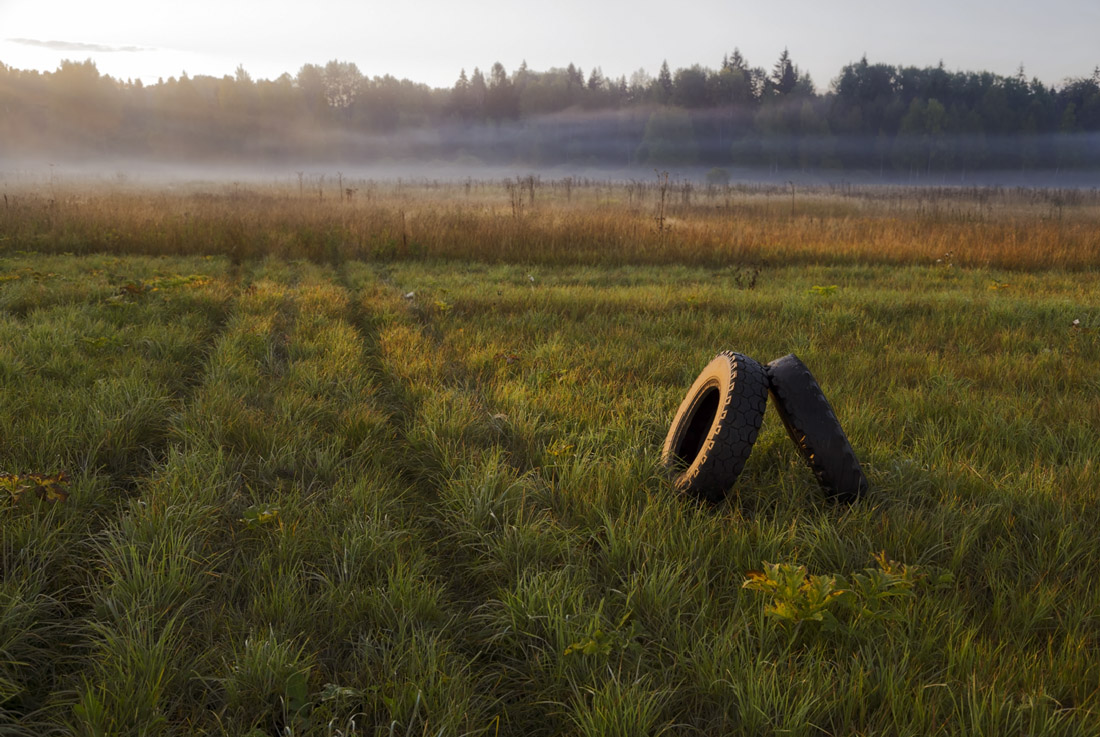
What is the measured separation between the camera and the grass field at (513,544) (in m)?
1.71

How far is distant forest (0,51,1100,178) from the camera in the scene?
266ft

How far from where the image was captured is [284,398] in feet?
13.1

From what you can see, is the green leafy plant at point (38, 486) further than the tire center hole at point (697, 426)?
No

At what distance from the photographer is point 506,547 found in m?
2.45

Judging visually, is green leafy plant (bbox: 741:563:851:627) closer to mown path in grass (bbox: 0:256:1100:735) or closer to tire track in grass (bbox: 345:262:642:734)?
mown path in grass (bbox: 0:256:1100:735)

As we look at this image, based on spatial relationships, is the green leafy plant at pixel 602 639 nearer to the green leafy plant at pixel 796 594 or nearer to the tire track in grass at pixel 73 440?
the green leafy plant at pixel 796 594

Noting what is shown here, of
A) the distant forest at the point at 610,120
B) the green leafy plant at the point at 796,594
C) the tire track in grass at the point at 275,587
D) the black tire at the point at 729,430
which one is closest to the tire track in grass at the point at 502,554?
the tire track in grass at the point at 275,587

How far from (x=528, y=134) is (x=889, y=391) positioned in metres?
101

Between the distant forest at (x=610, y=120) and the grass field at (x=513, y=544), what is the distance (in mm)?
91258

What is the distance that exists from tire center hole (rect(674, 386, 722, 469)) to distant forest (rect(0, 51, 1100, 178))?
93007 mm

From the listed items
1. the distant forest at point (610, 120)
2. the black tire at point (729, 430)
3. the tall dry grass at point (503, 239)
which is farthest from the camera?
the distant forest at point (610, 120)

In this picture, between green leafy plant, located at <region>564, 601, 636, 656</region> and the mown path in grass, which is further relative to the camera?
green leafy plant, located at <region>564, 601, 636, 656</region>

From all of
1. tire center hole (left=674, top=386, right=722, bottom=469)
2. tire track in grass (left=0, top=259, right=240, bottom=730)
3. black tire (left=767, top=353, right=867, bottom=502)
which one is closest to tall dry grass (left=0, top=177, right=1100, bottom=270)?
tire track in grass (left=0, top=259, right=240, bottom=730)

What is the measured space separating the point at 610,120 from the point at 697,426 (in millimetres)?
106539
